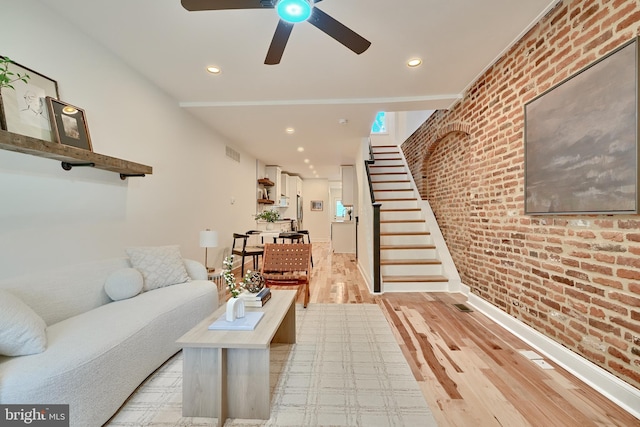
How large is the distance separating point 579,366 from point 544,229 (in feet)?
3.39

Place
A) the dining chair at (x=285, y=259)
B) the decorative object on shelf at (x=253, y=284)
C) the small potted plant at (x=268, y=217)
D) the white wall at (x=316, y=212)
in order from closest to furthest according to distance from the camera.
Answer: the decorative object on shelf at (x=253, y=284) → the dining chair at (x=285, y=259) → the small potted plant at (x=268, y=217) → the white wall at (x=316, y=212)

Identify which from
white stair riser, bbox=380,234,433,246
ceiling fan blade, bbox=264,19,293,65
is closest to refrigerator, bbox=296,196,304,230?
white stair riser, bbox=380,234,433,246

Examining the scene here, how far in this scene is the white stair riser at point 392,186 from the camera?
5.87 meters

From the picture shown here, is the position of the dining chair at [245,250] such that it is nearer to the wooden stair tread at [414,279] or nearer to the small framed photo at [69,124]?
the wooden stair tread at [414,279]

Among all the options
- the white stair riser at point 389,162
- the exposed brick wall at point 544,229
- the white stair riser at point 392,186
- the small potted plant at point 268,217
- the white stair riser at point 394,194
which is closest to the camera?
the exposed brick wall at point 544,229

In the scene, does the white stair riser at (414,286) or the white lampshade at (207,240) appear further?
the white stair riser at (414,286)

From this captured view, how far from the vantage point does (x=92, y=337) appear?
152cm

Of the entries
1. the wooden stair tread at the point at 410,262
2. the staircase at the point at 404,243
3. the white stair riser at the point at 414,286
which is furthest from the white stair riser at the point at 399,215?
the white stair riser at the point at 414,286

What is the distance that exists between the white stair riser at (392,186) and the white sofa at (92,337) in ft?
14.4

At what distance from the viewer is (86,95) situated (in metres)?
2.33

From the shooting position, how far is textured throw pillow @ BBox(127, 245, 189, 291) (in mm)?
2475

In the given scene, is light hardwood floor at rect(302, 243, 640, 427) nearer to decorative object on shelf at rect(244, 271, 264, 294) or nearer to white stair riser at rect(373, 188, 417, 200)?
decorative object on shelf at rect(244, 271, 264, 294)

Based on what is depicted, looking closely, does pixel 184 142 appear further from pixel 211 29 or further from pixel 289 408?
pixel 289 408

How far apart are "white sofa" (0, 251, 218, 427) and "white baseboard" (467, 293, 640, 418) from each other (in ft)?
9.36
